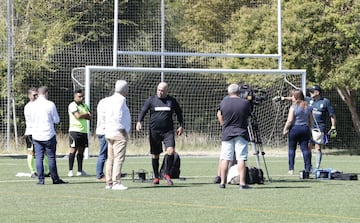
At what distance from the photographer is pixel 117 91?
17.2 m

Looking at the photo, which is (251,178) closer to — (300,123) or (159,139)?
(159,139)

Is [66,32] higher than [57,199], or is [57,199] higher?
[66,32]

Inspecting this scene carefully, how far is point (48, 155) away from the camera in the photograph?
18.8m

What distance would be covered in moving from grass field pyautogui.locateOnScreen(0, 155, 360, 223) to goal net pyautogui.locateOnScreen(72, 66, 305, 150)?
44.5 feet


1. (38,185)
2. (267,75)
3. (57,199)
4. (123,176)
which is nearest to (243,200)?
(57,199)

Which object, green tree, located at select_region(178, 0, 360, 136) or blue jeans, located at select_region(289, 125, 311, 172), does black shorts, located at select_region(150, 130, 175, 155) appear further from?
green tree, located at select_region(178, 0, 360, 136)

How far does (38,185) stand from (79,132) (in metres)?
3.08

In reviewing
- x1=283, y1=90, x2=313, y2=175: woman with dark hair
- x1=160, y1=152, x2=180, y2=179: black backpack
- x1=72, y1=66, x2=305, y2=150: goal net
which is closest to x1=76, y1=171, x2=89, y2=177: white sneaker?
x1=160, y1=152, x2=180, y2=179: black backpack

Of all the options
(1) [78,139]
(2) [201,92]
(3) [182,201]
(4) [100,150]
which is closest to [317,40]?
(2) [201,92]

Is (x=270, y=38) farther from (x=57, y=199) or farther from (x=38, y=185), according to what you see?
(x=57, y=199)

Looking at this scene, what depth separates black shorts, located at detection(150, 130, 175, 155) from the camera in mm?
18469

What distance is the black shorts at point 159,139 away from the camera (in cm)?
1847

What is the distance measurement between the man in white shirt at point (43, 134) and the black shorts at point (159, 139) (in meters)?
1.93

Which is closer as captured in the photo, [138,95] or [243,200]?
[243,200]
